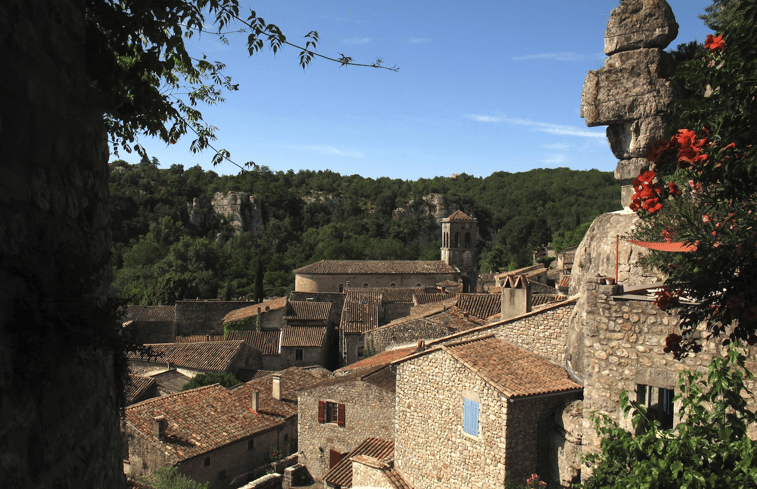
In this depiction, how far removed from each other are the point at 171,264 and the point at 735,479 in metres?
68.8

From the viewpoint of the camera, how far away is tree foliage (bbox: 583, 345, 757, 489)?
4582 millimetres

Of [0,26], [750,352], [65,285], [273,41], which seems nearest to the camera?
[0,26]

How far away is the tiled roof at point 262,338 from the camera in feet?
113

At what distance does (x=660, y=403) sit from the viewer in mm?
6973

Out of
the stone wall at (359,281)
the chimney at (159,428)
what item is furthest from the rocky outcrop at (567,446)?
the stone wall at (359,281)

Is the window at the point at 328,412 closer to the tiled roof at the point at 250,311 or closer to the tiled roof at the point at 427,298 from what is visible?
the tiled roof at the point at 427,298

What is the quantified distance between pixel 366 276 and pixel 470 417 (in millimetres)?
47372

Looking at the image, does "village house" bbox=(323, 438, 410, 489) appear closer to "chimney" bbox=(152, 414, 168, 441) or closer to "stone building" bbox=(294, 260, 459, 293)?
"chimney" bbox=(152, 414, 168, 441)

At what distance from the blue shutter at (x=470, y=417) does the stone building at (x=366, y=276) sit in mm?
46296

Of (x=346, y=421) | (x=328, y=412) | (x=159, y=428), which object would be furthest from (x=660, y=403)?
(x=159, y=428)

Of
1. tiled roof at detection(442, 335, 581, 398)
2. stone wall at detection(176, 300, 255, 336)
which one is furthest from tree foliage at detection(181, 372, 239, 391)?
tiled roof at detection(442, 335, 581, 398)

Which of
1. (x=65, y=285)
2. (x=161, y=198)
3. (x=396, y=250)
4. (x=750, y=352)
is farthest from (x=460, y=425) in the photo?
(x=161, y=198)

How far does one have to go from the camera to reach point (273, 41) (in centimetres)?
405

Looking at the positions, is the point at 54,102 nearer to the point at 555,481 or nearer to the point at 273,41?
the point at 273,41
